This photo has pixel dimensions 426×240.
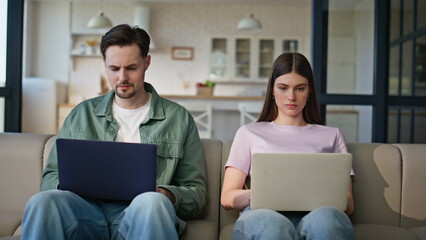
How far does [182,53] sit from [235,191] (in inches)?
247

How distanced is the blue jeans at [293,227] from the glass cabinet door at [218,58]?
20.9ft

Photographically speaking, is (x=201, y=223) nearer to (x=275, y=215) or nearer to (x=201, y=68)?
(x=275, y=215)

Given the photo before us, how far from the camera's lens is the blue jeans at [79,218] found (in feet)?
4.49

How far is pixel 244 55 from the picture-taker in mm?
7832

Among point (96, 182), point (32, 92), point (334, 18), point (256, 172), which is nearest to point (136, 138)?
point (96, 182)

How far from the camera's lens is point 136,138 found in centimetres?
182

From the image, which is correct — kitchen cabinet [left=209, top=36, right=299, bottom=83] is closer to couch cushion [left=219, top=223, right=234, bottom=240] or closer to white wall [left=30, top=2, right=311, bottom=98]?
white wall [left=30, top=2, right=311, bottom=98]

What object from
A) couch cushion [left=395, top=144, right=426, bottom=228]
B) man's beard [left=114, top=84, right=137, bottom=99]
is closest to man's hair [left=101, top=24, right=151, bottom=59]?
man's beard [left=114, top=84, right=137, bottom=99]

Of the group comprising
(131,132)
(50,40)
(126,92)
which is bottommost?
(131,132)

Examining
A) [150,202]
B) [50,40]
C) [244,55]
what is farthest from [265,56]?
[150,202]

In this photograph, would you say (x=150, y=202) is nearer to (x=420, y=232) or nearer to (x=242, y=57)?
(x=420, y=232)

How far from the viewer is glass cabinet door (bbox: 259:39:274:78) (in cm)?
779

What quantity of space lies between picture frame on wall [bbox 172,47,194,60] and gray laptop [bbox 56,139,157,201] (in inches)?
253

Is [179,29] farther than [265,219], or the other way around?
[179,29]
